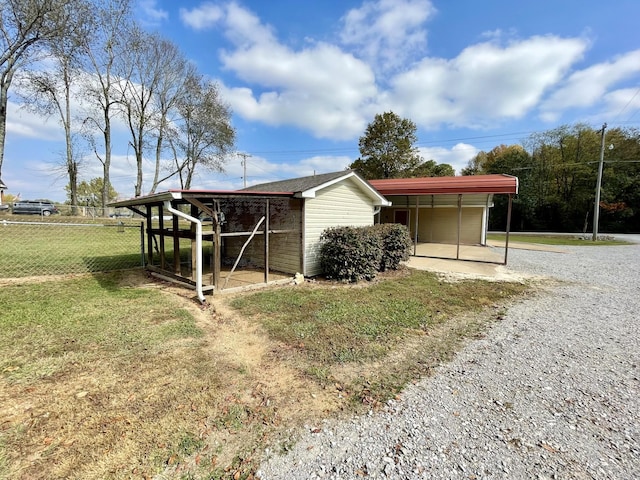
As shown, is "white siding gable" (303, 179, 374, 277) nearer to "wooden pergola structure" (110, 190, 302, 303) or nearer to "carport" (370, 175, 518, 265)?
"wooden pergola structure" (110, 190, 302, 303)

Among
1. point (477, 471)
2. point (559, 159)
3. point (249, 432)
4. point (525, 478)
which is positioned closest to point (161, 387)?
point (249, 432)

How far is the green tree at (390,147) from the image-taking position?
29.3 m

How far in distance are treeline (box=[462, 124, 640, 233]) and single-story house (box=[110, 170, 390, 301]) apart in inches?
1216

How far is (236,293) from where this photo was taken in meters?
6.61

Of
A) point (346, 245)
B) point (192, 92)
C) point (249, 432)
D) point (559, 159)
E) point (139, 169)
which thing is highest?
point (192, 92)

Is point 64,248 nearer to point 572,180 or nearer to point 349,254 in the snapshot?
point 349,254

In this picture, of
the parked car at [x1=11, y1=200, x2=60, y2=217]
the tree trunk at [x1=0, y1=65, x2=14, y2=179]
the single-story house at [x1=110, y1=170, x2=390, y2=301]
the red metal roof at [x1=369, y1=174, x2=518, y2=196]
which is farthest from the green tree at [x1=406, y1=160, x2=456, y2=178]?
the parked car at [x1=11, y1=200, x2=60, y2=217]

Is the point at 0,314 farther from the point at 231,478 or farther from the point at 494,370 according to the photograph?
the point at 494,370

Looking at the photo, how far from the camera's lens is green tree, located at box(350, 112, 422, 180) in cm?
2930

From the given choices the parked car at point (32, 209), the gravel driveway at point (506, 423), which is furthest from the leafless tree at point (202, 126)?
the gravel driveway at point (506, 423)

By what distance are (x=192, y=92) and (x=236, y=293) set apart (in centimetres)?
2433

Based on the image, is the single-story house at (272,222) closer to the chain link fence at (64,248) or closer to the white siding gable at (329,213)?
the white siding gable at (329,213)

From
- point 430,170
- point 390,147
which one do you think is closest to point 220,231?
point 390,147

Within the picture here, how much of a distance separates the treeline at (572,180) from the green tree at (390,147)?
12.4 meters
